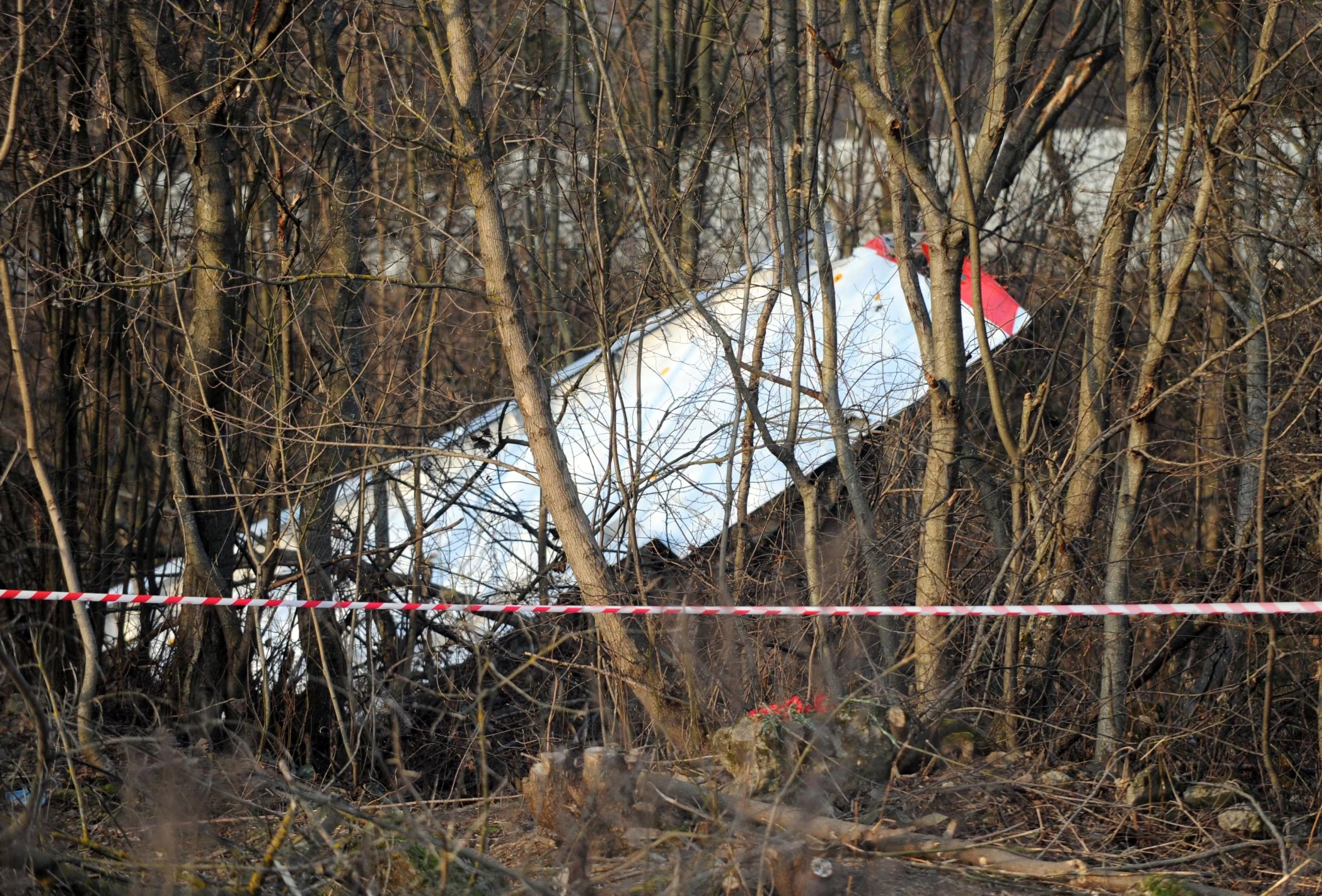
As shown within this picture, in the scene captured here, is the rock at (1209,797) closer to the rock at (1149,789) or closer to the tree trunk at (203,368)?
the rock at (1149,789)

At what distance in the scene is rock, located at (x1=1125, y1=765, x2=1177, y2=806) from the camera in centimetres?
457

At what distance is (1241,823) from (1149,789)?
33 cm

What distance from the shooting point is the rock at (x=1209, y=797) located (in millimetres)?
4684

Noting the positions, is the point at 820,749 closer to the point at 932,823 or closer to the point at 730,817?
the point at 932,823

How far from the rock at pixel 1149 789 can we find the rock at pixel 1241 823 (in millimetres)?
206

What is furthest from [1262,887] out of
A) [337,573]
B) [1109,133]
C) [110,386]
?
[1109,133]

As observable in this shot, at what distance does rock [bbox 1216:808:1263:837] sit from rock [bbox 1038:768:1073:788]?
0.54 metres

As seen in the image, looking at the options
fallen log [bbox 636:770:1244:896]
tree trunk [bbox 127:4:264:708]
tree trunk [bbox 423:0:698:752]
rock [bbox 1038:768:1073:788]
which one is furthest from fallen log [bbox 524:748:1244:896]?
tree trunk [bbox 127:4:264:708]

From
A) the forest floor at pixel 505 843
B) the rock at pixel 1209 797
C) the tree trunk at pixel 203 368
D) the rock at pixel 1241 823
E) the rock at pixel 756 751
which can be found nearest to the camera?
the forest floor at pixel 505 843

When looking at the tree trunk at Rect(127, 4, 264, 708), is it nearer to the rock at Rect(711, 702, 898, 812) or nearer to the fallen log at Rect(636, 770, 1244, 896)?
the rock at Rect(711, 702, 898, 812)

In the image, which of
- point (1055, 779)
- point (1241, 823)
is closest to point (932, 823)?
point (1055, 779)

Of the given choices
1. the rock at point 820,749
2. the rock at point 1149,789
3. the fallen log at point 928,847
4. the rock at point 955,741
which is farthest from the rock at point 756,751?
the rock at point 1149,789

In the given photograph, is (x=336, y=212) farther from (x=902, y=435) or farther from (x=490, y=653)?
(x=902, y=435)

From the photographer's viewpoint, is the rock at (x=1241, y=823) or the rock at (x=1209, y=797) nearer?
the rock at (x=1241, y=823)
